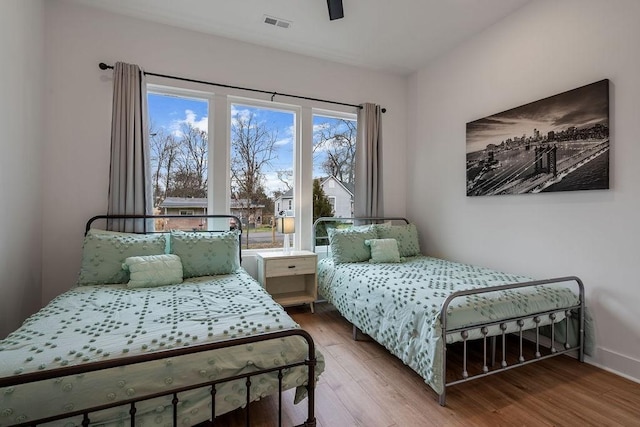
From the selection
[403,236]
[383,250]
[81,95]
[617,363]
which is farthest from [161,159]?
[617,363]

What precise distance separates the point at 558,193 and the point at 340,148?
2.37m

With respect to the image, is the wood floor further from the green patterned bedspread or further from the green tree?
the green tree

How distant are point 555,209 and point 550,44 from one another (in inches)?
53.6

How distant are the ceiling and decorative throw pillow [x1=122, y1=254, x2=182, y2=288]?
224 cm

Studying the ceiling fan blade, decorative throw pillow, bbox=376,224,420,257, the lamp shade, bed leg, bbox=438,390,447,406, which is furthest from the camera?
decorative throw pillow, bbox=376,224,420,257

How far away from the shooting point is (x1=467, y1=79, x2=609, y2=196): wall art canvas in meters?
2.25

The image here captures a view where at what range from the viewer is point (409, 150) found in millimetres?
4191

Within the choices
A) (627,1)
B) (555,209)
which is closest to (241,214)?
(555,209)

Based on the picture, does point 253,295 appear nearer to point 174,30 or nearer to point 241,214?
point 241,214

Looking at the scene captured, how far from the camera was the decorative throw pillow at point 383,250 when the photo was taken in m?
3.21

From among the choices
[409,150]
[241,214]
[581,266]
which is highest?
[409,150]

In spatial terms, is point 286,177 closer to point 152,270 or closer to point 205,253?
point 205,253

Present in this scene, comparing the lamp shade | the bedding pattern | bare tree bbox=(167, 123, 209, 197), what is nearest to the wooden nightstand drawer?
the lamp shade

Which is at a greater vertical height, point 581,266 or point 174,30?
point 174,30
